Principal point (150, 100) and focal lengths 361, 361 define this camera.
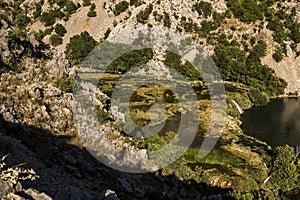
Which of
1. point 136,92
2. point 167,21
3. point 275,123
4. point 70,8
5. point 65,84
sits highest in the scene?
point 65,84

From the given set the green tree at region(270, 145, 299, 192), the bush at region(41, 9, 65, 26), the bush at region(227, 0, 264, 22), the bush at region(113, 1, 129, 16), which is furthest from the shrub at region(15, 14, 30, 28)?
the green tree at region(270, 145, 299, 192)

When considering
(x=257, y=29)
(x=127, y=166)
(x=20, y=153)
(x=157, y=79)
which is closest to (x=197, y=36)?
(x=257, y=29)

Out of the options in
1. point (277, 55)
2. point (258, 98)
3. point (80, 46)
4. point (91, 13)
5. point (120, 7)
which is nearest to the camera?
point (258, 98)

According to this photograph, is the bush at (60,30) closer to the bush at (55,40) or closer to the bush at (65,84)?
the bush at (55,40)

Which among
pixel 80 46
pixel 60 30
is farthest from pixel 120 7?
pixel 80 46

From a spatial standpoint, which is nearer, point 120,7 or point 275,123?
point 275,123

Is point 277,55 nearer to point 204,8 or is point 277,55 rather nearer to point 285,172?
point 204,8

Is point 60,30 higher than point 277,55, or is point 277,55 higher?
point 277,55

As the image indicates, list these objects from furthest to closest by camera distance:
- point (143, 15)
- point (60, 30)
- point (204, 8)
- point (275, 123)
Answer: point (204, 8) < point (60, 30) < point (143, 15) < point (275, 123)
